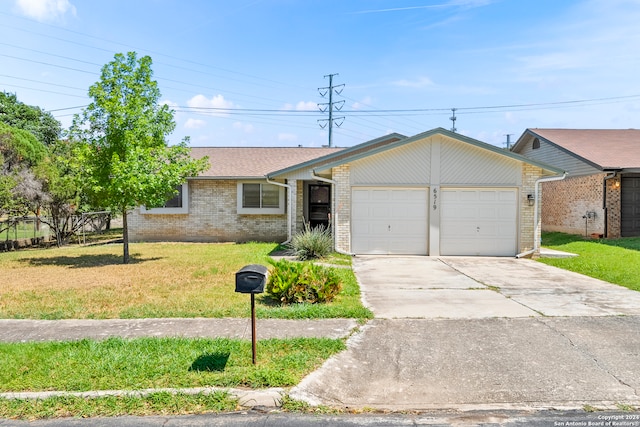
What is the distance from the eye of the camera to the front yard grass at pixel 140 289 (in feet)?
22.6

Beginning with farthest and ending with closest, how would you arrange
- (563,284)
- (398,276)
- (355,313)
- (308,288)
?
1. (398,276)
2. (563,284)
3. (308,288)
4. (355,313)

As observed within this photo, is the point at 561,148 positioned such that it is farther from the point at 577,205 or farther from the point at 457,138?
the point at 457,138

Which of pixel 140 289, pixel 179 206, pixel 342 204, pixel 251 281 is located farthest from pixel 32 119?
pixel 251 281

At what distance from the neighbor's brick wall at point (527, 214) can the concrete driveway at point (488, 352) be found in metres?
5.13

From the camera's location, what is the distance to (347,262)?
12641 millimetres

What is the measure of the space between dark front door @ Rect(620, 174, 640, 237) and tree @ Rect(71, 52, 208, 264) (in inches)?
648

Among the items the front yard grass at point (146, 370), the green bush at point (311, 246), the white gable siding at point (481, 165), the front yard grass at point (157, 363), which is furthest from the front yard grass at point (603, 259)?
the front yard grass at point (146, 370)

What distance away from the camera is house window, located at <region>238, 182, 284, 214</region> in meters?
18.6

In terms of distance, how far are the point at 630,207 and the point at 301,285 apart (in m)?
16.2

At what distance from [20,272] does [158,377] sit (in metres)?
9.09

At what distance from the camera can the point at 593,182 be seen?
1808 centimetres

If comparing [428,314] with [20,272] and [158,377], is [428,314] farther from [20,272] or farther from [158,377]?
[20,272]

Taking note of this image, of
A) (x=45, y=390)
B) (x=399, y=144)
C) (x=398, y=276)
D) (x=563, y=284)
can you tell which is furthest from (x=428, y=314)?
(x=399, y=144)

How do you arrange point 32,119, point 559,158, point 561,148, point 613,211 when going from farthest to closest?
1. point 32,119
2. point 559,158
3. point 561,148
4. point 613,211
